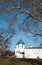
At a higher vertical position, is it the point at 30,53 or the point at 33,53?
the point at 33,53

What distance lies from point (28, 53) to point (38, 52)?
489 cm

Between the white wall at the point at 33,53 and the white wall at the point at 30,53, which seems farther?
the white wall at the point at 33,53

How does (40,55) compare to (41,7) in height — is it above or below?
below

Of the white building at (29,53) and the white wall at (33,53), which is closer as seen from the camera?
the white building at (29,53)

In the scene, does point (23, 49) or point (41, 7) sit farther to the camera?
point (23, 49)

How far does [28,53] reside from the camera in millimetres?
101375

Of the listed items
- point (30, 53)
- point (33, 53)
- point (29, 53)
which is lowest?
point (29, 53)

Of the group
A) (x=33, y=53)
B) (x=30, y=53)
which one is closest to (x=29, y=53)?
(x=30, y=53)

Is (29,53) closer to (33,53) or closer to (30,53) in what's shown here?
(30,53)

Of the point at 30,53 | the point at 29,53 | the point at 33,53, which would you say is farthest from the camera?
the point at 29,53

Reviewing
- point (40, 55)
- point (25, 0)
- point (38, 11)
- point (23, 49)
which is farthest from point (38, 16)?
point (23, 49)

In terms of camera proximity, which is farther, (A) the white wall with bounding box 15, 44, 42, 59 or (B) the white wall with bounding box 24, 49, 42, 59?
(B) the white wall with bounding box 24, 49, 42, 59

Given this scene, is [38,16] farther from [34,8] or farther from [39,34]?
[39,34]

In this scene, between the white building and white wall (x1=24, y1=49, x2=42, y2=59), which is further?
white wall (x1=24, y1=49, x2=42, y2=59)
